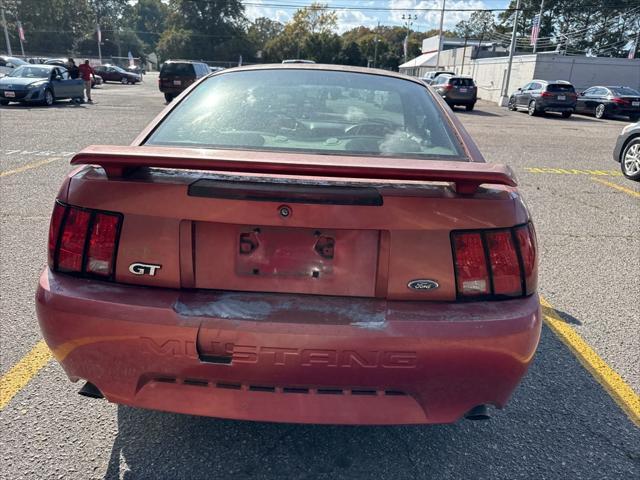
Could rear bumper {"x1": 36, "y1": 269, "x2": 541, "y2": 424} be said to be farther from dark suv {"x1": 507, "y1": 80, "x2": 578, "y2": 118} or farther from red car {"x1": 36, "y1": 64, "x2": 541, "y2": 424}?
dark suv {"x1": 507, "y1": 80, "x2": 578, "y2": 118}

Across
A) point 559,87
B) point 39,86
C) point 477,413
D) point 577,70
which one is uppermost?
point 577,70

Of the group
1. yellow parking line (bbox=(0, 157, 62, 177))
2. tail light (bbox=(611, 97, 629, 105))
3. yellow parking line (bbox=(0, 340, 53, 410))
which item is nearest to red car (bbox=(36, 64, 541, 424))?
yellow parking line (bbox=(0, 340, 53, 410))

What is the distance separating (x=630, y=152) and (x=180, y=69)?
17610mm

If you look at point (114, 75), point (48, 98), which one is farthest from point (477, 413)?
point (114, 75)

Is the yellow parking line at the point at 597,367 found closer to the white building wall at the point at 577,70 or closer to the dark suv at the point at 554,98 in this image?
A: the dark suv at the point at 554,98

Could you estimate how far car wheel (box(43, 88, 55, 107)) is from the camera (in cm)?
1762

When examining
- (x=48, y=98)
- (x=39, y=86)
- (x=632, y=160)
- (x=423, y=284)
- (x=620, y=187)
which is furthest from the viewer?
(x=48, y=98)

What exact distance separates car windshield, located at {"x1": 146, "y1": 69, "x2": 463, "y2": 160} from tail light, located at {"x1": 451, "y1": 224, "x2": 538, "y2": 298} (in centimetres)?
65

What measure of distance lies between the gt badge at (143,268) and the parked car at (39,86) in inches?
728

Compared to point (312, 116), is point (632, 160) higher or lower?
lower

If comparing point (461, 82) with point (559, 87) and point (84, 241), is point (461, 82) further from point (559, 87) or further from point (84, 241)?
point (84, 241)

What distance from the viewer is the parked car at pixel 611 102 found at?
2144 centimetres

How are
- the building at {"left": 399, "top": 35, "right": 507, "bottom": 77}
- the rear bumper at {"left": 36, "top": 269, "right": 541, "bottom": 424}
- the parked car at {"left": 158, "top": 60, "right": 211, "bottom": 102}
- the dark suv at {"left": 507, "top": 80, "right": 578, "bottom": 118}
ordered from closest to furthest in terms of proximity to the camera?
the rear bumper at {"left": 36, "top": 269, "right": 541, "bottom": 424}, the parked car at {"left": 158, "top": 60, "right": 211, "bottom": 102}, the dark suv at {"left": 507, "top": 80, "right": 578, "bottom": 118}, the building at {"left": 399, "top": 35, "right": 507, "bottom": 77}

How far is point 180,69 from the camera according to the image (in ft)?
67.8
